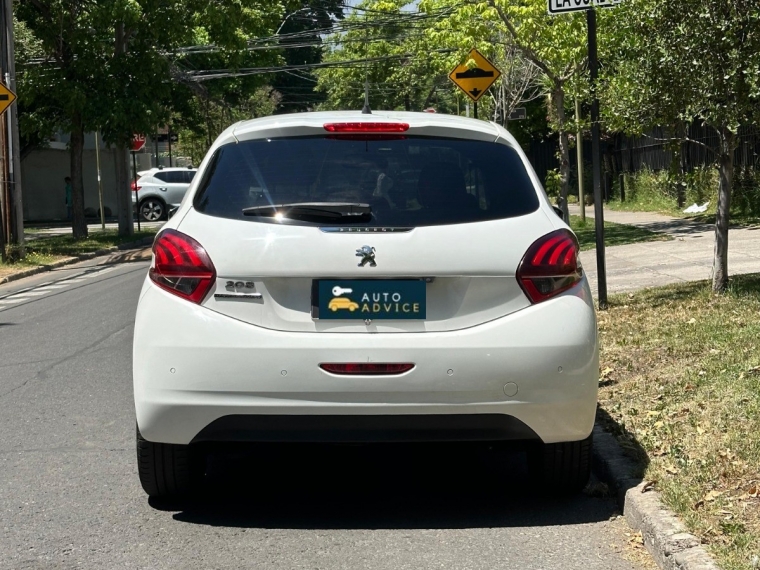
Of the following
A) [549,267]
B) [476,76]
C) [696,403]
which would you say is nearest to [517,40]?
[476,76]

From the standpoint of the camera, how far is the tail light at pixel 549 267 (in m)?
4.79

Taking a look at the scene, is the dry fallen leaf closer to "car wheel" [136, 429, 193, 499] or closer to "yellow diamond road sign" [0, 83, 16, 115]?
"car wheel" [136, 429, 193, 499]

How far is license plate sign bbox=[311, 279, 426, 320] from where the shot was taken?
4.67 metres

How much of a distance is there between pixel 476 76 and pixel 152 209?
845 inches

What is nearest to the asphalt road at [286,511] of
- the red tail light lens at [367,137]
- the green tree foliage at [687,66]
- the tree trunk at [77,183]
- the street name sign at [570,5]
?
the red tail light lens at [367,137]

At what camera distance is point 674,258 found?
14984 millimetres

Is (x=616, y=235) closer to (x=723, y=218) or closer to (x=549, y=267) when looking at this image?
(x=723, y=218)

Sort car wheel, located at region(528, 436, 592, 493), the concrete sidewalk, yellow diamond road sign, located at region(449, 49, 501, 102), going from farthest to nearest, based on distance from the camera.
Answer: yellow diamond road sign, located at region(449, 49, 501, 102) → the concrete sidewalk → car wheel, located at region(528, 436, 592, 493)

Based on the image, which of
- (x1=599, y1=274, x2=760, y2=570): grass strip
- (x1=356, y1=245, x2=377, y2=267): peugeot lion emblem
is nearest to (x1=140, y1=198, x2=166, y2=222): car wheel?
(x1=599, y1=274, x2=760, y2=570): grass strip

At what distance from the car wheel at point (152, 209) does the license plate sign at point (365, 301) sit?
34303 mm

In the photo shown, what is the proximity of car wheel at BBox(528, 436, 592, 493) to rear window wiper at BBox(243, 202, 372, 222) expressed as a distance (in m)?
1.28

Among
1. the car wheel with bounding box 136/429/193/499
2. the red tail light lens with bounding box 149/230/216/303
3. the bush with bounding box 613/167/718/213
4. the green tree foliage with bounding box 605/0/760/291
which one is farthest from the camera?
the bush with bounding box 613/167/718/213

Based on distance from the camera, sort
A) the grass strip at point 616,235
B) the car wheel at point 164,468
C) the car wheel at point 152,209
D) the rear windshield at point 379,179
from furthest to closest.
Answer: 1. the car wheel at point 152,209
2. the grass strip at point 616,235
3. the car wheel at point 164,468
4. the rear windshield at point 379,179

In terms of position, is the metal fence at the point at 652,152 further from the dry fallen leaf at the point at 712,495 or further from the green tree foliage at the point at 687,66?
the dry fallen leaf at the point at 712,495
